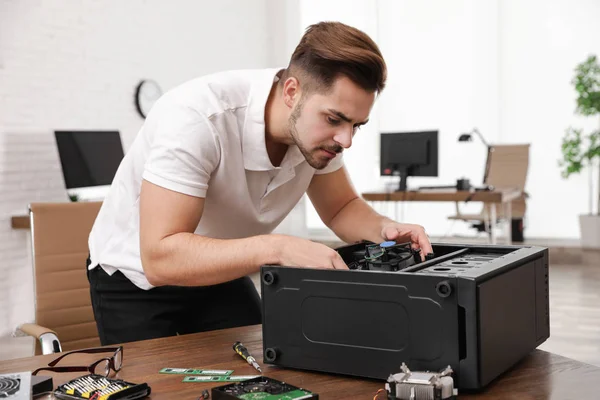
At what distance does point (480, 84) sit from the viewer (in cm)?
736

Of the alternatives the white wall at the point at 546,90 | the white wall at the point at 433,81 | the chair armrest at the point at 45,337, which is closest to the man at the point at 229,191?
the chair armrest at the point at 45,337

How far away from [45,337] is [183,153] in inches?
27.5

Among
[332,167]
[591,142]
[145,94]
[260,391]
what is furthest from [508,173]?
[260,391]

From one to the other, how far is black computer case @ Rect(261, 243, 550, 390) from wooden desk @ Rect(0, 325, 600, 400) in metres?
0.02

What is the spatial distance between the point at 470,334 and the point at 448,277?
83mm

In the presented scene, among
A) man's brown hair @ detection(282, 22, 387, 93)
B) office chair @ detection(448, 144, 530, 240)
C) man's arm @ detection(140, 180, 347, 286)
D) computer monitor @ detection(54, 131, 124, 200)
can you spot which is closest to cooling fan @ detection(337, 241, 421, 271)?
man's arm @ detection(140, 180, 347, 286)

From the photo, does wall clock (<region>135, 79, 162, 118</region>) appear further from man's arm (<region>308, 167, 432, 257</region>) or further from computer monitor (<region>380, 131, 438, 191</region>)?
man's arm (<region>308, 167, 432, 257</region>)

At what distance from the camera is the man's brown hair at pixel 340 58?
1284 millimetres

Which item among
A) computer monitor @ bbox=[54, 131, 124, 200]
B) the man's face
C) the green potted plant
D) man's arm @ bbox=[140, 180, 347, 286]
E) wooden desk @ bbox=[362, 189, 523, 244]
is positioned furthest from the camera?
the green potted plant

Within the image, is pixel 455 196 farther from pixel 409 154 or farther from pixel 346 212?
pixel 346 212

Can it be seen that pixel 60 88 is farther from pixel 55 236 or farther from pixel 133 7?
pixel 55 236

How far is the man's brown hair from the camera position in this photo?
1.28 m

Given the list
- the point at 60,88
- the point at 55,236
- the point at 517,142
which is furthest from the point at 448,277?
the point at 517,142

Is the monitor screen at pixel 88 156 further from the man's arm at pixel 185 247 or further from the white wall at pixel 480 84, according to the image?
the white wall at pixel 480 84
